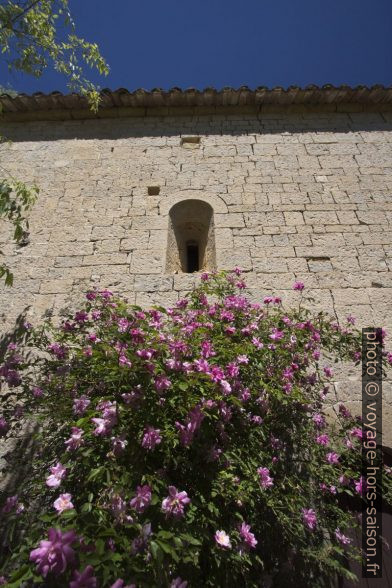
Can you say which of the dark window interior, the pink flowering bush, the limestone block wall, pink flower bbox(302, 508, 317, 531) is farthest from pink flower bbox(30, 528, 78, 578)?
the dark window interior

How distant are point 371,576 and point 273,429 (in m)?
1.29

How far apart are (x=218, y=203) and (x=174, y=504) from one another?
3508mm

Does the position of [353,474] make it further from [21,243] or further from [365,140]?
[365,140]

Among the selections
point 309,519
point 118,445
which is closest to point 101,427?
point 118,445

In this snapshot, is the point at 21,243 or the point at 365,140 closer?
the point at 21,243

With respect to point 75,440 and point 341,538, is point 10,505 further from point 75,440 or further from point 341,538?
point 341,538

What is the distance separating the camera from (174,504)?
1.42m

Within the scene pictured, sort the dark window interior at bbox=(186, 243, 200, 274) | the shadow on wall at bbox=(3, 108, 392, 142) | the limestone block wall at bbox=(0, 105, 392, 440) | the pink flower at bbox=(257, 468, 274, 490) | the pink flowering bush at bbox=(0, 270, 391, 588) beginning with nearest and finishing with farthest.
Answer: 1. the pink flowering bush at bbox=(0, 270, 391, 588)
2. the pink flower at bbox=(257, 468, 274, 490)
3. the limestone block wall at bbox=(0, 105, 392, 440)
4. the dark window interior at bbox=(186, 243, 200, 274)
5. the shadow on wall at bbox=(3, 108, 392, 142)

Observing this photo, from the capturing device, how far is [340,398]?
3055 mm

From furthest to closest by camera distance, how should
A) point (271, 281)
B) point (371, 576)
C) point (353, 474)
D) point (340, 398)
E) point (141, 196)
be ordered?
point (141, 196), point (271, 281), point (340, 398), point (371, 576), point (353, 474)

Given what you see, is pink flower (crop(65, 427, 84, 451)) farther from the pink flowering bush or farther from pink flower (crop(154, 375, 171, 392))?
pink flower (crop(154, 375, 171, 392))

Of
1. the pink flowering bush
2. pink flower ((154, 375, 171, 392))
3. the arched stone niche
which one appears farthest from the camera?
the arched stone niche

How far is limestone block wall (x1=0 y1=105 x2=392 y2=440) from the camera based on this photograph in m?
3.71

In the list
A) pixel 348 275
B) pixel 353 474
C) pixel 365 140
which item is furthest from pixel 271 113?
pixel 353 474
